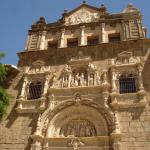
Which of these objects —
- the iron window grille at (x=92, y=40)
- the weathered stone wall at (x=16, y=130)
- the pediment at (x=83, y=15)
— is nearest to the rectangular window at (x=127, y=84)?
the iron window grille at (x=92, y=40)

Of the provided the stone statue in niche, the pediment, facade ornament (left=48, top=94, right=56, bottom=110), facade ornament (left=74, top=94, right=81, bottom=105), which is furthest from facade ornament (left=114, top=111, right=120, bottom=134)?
the pediment

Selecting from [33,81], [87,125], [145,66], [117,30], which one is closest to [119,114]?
[87,125]

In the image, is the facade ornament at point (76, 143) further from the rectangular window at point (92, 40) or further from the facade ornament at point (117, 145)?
the rectangular window at point (92, 40)

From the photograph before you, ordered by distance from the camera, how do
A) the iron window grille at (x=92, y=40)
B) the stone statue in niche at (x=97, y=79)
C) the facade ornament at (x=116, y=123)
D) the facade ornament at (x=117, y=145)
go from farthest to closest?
1. the iron window grille at (x=92, y=40)
2. the stone statue in niche at (x=97, y=79)
3. the facade ornament at (x=116, y=123)
4. the facade ornament at (x=117, y=145)

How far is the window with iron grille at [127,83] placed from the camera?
13.6m

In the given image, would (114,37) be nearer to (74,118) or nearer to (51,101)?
(51,101)

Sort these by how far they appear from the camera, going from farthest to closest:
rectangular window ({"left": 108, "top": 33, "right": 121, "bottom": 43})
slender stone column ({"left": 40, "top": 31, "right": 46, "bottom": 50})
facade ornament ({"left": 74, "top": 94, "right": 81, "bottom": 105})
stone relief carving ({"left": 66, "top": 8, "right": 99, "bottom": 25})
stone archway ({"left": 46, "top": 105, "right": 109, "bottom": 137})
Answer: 1. stone relief carving ({"left": 66, "top": 8, "right": 99, "bottom": 25})
2. slender stone column ({"left": 40, "top": 31, "right": 46, "bottom": 50})
3. rectangular window ({"left": 108, "top": 33, "right": 121, "bottom": 43})
4. facade ornament ({"left": 74, "top": 94, "right": 81, "bottom": 105})
5. stone archway ({"left": 46, "top": 105, "right": 109, "bottom": 137})

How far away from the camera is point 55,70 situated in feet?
50.8

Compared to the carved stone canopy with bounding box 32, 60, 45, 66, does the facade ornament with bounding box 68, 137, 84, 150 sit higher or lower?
lower

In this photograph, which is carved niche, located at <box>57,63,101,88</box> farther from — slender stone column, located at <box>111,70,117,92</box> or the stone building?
slender stone column, located at <box>111,70,117,92</box>

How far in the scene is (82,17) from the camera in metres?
19.0

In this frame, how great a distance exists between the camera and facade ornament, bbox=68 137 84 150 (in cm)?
1189

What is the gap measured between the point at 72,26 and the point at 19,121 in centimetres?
799

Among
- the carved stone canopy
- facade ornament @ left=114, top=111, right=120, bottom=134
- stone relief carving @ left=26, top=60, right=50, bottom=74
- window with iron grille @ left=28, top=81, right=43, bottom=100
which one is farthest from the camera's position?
the carved stone canopy
